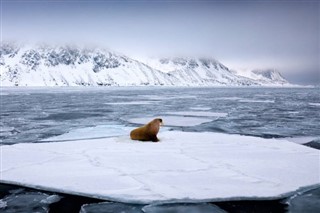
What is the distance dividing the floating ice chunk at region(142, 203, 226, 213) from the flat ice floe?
3.8 inches

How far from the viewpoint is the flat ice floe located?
4.70m

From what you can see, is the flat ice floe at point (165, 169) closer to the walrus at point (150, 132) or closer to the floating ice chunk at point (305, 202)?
the floating ice chunk at point (305, 202)

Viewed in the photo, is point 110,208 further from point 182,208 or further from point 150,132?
point 150,132

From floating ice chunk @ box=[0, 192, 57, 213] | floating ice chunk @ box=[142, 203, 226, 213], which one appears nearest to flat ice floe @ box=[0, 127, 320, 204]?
floating ice chunk @ box=[142, 203, 226, 213]

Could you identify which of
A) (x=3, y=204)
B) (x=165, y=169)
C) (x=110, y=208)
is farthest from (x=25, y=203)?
(x=165, y=169)

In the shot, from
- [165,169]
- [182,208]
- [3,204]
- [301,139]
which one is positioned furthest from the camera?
[301,139]

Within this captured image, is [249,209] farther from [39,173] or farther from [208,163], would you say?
[39,173]

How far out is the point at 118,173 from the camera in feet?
18.3

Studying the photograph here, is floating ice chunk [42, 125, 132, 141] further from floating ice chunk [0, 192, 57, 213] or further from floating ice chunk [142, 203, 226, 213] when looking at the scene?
floating ice chunk [142, 203, 226, 213]

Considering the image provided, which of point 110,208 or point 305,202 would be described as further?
point 305,202

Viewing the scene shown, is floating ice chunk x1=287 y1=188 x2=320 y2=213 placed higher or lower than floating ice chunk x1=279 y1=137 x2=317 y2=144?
higher

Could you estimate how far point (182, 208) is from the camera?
4227 mm

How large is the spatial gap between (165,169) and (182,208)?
1617 millimetres

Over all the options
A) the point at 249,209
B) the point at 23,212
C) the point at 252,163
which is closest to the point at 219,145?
the point at 252,163
